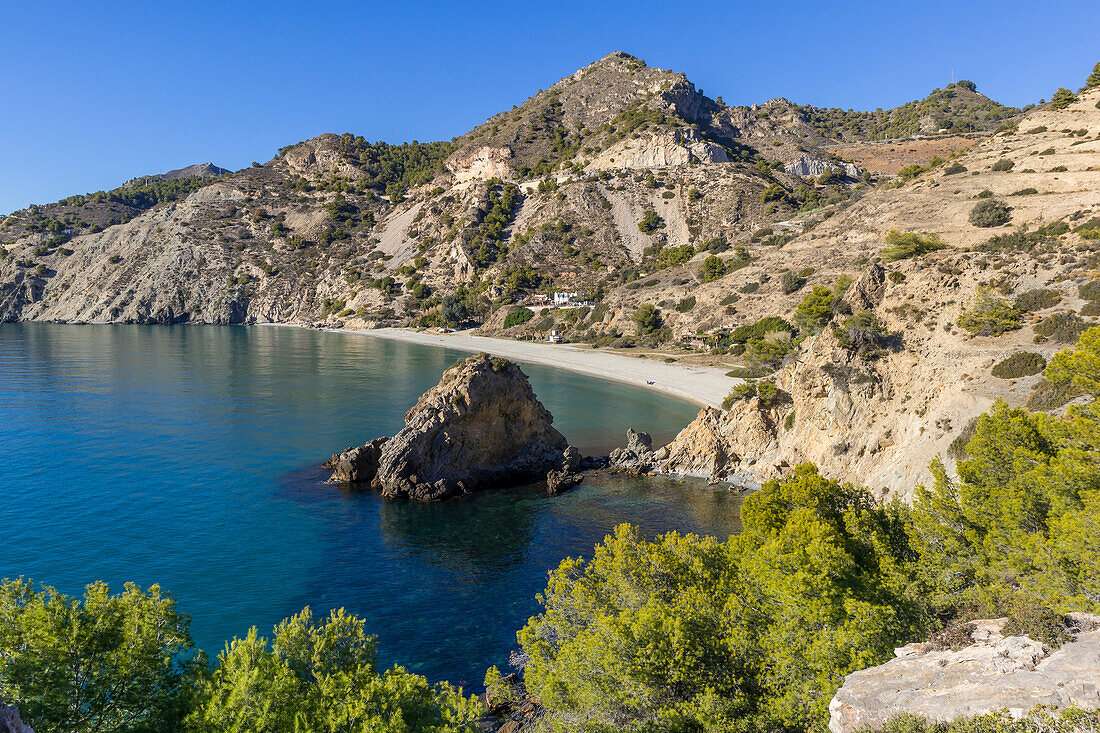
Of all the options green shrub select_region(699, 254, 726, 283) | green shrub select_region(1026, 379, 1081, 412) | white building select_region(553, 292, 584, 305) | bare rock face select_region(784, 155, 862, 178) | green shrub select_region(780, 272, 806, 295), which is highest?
bare rock face select_region(784, 155, 862, 178)

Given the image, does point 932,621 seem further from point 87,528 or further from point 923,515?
point 87,528

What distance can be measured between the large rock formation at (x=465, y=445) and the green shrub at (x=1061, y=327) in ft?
82.7

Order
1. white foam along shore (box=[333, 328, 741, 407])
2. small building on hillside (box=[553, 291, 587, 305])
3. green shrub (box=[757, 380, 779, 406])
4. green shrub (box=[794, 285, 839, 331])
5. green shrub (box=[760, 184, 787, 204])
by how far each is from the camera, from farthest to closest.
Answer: green shrub (box=[760, 184, 787, 204]) → small building on hillside (box=[553, 291, 587, 305]) → white foam along shore (box=[333, 328, 741, 407]) → green shrub (box=[794, 285, 839, 331]) → green shrub (box=[757, 380, 779, 406])

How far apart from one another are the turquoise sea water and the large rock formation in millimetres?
1623

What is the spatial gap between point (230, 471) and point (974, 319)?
4118cm

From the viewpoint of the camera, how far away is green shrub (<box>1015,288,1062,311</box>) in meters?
27.3

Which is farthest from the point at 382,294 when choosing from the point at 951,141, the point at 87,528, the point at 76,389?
the point at 951,141

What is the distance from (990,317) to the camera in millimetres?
26938

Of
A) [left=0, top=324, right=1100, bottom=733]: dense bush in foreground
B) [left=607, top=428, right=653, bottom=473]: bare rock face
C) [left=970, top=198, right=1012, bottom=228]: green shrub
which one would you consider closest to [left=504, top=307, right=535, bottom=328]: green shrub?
[left=970, top=198, right=1012, bottom=228]: green shrub

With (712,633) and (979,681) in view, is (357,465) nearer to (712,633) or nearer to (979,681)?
(712,633)

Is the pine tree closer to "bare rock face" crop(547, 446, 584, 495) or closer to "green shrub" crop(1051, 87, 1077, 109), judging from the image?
"green shrub" crop(1051, 87, 1077, 109)

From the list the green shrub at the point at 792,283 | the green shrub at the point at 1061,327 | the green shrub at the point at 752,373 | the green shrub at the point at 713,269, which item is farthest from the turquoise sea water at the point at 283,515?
the green shrub at the point at 713,269

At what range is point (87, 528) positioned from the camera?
27.0 meters

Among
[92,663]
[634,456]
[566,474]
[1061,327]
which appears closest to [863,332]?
[1061,327]
